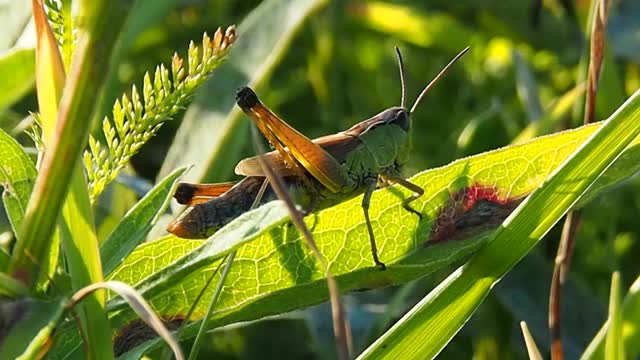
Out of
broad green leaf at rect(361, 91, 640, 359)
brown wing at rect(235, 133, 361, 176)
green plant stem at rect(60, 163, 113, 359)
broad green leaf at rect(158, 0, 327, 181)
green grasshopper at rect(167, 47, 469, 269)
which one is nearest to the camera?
green plant stem at rect(60, 163, 113, 359)

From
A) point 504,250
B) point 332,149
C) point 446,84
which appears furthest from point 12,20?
point 446,84

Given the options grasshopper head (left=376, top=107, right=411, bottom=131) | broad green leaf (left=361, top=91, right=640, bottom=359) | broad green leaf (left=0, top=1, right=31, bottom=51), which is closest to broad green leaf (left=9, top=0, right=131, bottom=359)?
Result: broad green leaf (left=361, top=91, right=640, bottom=359)

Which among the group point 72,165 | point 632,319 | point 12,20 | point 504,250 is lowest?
point 632,319

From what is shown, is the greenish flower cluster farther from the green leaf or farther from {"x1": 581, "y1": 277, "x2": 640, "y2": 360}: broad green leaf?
{"x1": 581, "y1": 277, "x2": 640, "y2": 360}: broad green leaf

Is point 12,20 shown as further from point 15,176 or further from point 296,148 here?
point 15,176

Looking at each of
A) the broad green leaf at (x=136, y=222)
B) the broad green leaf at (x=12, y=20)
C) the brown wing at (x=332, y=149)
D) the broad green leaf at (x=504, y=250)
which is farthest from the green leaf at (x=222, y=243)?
the broad green leaf at (x=12, y=20)

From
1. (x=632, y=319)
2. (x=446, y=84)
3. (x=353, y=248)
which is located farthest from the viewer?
(x=446, y=84)

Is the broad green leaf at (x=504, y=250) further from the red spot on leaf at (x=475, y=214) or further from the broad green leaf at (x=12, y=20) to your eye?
the broad green leaf at (x=12, y=20)
